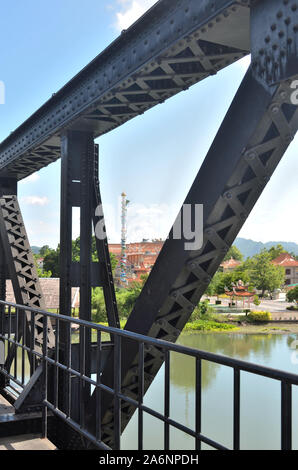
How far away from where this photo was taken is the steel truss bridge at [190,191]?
2898 mm

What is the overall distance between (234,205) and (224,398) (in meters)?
32.6

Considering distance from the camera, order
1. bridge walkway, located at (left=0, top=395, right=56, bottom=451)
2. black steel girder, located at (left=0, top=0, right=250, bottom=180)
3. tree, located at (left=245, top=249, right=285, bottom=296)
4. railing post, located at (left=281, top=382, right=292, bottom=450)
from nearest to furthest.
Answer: railing post, located at (left=281, top=382, right=292, bottom=450) → black steel girder, located at (left=0, top=0, right=250, bottom=180) → bridge walkway, located at (left=0, top=395, right=56, bottom=451) → tree, located at (left=245, top=249, right=285, bottom=296)

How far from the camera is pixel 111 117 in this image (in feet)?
17.9

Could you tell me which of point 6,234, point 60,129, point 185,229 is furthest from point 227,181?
point 6,234

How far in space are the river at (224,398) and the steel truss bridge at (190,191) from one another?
34.8 feet

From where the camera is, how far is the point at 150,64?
403 centimetres

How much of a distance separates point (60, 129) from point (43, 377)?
3225 millimetres

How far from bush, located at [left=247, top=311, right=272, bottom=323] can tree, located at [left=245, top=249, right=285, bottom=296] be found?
19066 mm

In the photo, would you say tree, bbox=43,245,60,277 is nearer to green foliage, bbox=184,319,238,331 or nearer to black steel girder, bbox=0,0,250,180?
green foliage, bbox=184,319,238,331

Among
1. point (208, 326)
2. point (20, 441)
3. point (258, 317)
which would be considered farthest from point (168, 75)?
point (258, 317)

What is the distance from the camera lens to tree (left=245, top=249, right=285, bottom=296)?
7962 centimetres

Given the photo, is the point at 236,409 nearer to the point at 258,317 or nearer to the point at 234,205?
the point at 234,205

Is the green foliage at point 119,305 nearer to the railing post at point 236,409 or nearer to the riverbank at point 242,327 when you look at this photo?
the riverbank at point 242,327

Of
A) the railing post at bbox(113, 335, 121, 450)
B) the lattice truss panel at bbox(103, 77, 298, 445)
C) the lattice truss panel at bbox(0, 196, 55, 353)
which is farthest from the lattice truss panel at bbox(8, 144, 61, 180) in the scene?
the railing post at bbox(113, 335, 121, 450)
